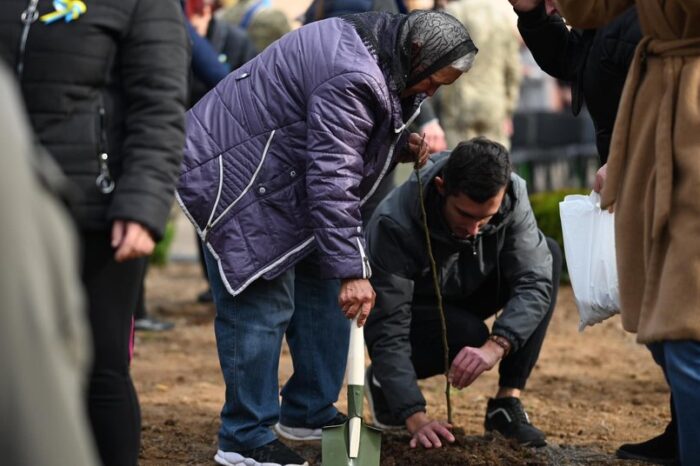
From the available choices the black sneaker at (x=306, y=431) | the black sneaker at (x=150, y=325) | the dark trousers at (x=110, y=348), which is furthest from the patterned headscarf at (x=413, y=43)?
the black sneaker at (x=150, y=325)

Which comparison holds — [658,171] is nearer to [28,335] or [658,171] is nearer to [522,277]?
[522,277]

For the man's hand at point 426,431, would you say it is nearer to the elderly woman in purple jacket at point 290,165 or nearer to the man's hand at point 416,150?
the elderly woman in purple jacket at point 290,165

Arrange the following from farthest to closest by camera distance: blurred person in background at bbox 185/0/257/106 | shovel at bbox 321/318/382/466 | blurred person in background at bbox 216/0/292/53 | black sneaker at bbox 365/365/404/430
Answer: blurred person in background at bbox 216/0/292/53
blurred person in background at bbox 185/0/257/106
black sneaker at bbox 365/365/404/430
shovel at bbox 321/318/382/466

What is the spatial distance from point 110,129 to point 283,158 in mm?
1029

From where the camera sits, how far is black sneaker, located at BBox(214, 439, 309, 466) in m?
4.62

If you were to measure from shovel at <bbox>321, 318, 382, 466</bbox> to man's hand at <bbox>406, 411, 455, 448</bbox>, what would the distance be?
0.26 meters

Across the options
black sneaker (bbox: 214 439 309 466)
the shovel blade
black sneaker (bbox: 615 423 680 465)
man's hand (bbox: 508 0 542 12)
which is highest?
man's hand (bbox: 508 0 542 12)

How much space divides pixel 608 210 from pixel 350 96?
0.89 metres

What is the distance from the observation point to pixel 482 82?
9359 mm

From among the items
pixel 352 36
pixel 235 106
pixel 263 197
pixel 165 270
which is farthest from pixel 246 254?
pixel 165 270

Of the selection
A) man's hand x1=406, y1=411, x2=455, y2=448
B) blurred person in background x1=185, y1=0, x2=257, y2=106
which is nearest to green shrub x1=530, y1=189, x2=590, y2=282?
blurred person in background x1=185, y1=0, x2=257, y2=106

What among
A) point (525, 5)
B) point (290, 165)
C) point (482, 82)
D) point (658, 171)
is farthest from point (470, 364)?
point (482, 82)

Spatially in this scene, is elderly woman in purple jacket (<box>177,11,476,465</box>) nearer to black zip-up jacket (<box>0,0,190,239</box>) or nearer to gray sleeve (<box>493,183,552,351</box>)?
gray sleeve (<box>493,183,552,351</box>)

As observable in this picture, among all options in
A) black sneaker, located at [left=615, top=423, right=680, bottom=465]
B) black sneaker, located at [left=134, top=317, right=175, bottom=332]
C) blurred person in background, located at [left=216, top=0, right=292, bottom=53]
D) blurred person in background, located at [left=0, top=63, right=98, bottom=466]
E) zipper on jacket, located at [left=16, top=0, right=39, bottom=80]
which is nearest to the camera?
blurred person in background, located at [left=0, top=63, right=98, bottom=466]
